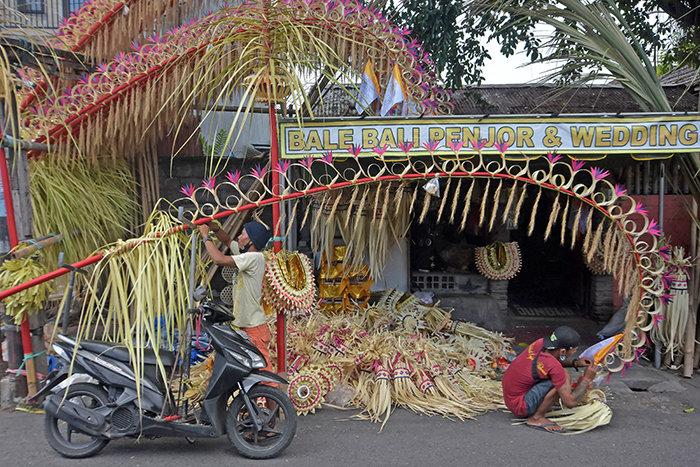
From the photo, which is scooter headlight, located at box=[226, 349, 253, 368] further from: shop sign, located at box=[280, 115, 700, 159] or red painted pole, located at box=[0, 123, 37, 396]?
red painted pole, located at box=[0, 123, 37, 396]

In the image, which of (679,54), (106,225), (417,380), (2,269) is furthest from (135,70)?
(679,54)

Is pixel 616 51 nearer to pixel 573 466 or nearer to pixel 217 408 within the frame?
pixel 573 466

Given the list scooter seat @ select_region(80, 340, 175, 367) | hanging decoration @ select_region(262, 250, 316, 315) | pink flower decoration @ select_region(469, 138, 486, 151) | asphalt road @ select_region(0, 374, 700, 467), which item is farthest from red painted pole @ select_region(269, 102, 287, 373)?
pink flower decoration @ select_region(469, 138, 486, 151)

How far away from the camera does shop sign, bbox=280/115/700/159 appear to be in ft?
13.1

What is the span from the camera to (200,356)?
4754 mm

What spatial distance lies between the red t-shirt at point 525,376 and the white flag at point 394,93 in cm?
233

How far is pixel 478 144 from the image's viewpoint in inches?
154

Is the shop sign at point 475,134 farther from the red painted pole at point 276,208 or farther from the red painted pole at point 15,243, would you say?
the red painted pole at point 15,243

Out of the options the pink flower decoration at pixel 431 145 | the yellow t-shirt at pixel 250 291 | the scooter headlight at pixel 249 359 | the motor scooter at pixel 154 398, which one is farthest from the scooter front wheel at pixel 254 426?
the pink flower decoration at pixel 431 145

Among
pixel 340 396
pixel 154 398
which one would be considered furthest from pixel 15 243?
pixel 340 396

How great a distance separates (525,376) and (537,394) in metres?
0.16

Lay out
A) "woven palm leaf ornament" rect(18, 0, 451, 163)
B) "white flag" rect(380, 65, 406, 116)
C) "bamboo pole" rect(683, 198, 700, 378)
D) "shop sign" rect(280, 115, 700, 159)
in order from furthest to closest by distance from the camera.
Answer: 1. "bamboo pole" rect(683, 198, 700, 378)
2. "white flag" rect(380, 65, 406, 116)
3. "woven palm leaf ornament" rect(18, 0, 451, 163)
4. "shop sign" rect(280, 115, 700, 159)

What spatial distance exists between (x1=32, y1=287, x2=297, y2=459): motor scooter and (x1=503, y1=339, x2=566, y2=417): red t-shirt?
1.73m

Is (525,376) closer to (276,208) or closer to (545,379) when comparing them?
(545,379)
